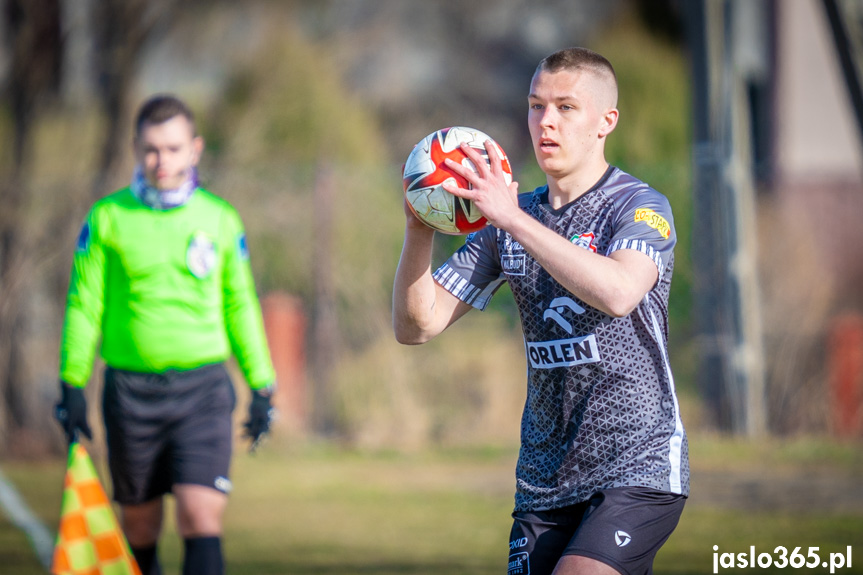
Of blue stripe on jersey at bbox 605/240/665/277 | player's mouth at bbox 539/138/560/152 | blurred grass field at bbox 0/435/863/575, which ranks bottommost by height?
blurred grass field at bbox 0/435/863/575

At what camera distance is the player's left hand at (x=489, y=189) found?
2.99 meters

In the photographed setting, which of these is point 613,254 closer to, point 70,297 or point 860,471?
point 70,297

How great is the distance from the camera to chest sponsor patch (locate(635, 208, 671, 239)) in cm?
325

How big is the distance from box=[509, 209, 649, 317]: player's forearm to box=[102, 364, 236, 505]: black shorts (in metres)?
2.60

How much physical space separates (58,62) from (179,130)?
9.78 metres

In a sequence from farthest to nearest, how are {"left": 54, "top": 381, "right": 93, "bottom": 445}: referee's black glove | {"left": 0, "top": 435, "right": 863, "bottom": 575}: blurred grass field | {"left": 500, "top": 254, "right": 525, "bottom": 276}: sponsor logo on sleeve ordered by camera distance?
{"left": 0, "top": 435, "right": 863, "bottom": 575}: blurred grass field, {"left": 54, "top": 381, "right": 93, "bottom": 445}: referee's black glove, {"left": 500, "top": 254, "right": 525, "bottom": 276}: sponsor logo on sleeve

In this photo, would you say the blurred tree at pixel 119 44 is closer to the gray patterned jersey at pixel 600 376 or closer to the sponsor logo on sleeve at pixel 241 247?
the sponsor logo on sleeve at pixel 241 247

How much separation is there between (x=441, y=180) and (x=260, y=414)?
250 centimetres

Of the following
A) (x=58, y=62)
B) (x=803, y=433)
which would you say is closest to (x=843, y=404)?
(x=803, y=433)

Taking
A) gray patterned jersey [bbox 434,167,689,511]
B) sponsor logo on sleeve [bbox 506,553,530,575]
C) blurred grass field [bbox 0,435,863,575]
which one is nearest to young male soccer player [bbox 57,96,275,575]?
blurred grass field [bbox 0,435,863,575]

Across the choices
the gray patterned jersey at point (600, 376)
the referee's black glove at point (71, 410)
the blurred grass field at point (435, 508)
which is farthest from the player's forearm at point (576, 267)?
the blurred grass field at point (435, 508)

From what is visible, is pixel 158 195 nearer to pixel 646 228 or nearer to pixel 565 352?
pixel 565 352

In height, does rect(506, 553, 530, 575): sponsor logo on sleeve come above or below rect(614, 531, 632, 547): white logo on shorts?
below

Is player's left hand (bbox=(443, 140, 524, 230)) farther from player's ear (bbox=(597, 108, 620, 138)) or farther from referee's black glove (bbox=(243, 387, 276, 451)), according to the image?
referee's black glove (bbox=(243, 387, 276, 451))
